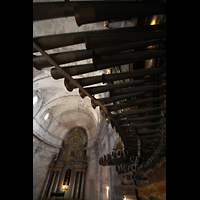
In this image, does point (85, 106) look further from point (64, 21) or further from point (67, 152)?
point (64, 21)

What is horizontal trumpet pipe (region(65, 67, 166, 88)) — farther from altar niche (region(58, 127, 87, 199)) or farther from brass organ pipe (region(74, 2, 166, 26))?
altar niche (region(58, 127, 87, 199))

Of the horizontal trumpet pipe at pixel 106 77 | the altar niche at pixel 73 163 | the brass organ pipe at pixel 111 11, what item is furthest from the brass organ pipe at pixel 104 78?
the altar niche at pixel 73 163

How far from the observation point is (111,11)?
1.02m

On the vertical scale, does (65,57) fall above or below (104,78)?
below

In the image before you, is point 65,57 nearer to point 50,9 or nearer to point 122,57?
point 50,9

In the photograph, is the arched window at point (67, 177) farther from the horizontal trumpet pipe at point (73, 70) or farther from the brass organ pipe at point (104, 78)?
the horizontal trumpet pipe at point (73, 70)

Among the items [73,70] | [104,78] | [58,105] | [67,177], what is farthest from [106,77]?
[67,177]

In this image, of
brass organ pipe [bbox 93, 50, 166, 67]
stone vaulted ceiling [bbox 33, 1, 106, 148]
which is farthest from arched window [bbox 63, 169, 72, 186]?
brass organ pipe [bbox 93, 50, 166, 67]

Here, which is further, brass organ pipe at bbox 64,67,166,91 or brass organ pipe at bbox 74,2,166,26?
brass organ pipe at bbox 64,67,166,91

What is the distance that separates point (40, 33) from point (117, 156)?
737 cm

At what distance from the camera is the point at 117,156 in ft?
11.8

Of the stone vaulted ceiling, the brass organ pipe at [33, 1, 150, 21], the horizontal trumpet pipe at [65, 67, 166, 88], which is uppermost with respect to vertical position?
the stone vaulted ceiling

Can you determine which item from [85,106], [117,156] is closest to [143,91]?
[117,156]

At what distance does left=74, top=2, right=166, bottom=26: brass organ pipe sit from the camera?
952mm
